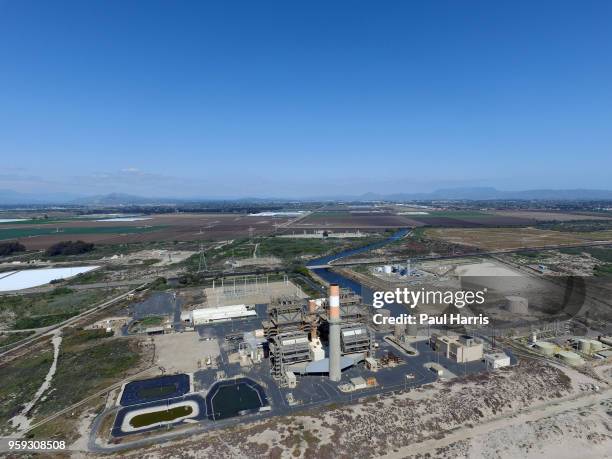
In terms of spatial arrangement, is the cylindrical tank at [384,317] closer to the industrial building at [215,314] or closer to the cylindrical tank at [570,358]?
the industrial building at [215,314]

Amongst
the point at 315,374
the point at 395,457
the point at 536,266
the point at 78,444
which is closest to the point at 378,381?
the point at 315,374

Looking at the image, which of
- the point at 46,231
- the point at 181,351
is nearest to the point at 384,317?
the point at 181,351

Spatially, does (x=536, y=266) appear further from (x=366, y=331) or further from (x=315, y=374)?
(x=315, y=374)

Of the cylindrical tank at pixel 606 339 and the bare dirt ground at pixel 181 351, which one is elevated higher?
the bare dirt ground at pixel 181 351

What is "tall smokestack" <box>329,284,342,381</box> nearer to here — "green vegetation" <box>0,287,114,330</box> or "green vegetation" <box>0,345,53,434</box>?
"green vegetation" <box>0,345,53,434</box>

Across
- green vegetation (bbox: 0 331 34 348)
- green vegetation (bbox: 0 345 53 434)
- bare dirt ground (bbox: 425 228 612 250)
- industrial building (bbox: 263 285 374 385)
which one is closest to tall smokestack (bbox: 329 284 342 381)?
industrial building (bbox: 263 285 374 385)

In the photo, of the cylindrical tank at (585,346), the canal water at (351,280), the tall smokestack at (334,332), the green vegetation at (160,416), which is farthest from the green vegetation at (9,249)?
the cylindrical tank at (585,346)

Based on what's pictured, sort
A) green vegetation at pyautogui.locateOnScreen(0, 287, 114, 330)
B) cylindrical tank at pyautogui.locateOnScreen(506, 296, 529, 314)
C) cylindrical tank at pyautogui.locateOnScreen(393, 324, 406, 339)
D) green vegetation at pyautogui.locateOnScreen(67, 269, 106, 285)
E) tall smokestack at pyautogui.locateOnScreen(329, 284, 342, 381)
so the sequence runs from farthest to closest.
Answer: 1. green vegetation at pyautogui.locateOnScreen(67, 269, 106, 285)
2. green vegetation at pyautogui.locateOnScreen(0, 287, 114, 330)
3. cylindrical tank at pyautogui.locateOnScreen(506, 296, 529, 314)
4. cylindrical tank at pyautogui.locateOnScreen(393, 324, 406, 339)
5. tall smokestack at pyautogui.locateOnScreen(329, 284, 342, 381)
